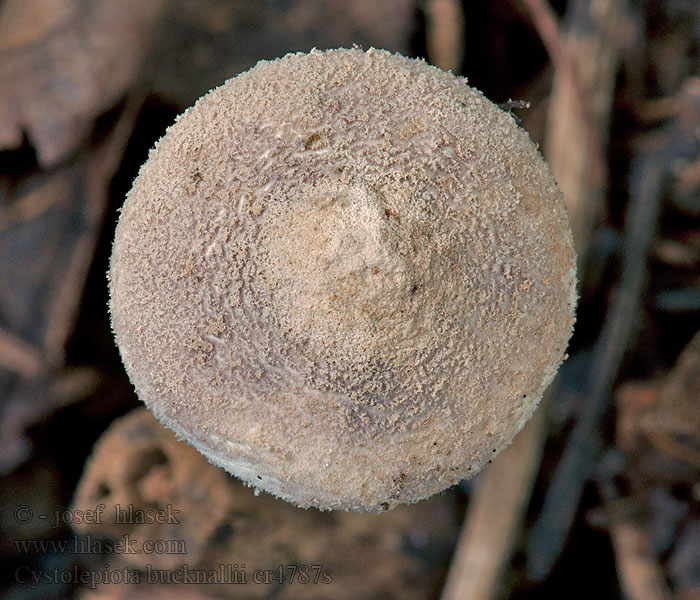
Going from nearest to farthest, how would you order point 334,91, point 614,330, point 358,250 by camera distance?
1. point 358,250
2. point 334,91
3. point 614,330

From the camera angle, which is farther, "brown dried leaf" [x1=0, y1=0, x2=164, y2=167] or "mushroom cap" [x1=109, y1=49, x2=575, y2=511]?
"brown dried leaf" [x1=0, y1=0, x2=164, y2=167]

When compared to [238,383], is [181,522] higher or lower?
lower

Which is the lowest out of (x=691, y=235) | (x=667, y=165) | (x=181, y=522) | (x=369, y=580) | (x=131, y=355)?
(x=369, y=580)

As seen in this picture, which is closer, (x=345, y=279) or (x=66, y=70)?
(x=345, y=279)

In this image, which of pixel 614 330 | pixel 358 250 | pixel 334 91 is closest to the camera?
pixel 358 250

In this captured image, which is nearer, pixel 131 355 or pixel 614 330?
pixel 131 355

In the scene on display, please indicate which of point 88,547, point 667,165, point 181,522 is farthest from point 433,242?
point 88,547

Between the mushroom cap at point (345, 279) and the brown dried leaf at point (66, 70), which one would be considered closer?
the mushroom cap at point (345, 279)

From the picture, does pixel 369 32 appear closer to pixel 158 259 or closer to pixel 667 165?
pixel 667 165
